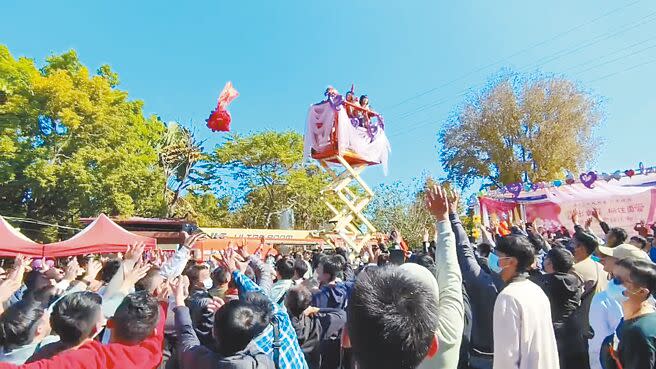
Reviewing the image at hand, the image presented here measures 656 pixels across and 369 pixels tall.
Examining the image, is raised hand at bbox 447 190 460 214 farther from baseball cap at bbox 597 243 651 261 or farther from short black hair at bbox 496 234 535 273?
baseball cap at bbox 597 243 651 261

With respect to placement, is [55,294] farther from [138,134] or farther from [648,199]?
[138,134]

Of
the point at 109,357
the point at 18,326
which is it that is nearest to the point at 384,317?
the point at 109,357

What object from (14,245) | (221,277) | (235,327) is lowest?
(235,327)

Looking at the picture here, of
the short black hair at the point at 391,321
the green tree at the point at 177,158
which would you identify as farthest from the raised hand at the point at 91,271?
the green tree at the point at 177,158

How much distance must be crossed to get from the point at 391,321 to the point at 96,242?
11013 millimetres

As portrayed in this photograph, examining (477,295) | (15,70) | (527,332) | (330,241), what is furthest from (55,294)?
(15,70)

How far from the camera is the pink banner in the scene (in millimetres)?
14422

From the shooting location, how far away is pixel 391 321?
58.8 inches

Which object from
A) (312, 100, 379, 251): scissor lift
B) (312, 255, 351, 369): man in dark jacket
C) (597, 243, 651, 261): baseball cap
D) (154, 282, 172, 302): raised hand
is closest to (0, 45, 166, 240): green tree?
(312, 100, 379, 251): scissor lift

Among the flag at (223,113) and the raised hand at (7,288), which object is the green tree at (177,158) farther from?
the raised hand at (7,288)

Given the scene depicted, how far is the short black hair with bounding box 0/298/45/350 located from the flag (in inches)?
794

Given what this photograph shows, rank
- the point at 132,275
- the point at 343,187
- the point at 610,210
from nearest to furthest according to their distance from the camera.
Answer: the point at 132,275
the point at 610,210
the point at 343,187

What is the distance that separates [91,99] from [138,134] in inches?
182

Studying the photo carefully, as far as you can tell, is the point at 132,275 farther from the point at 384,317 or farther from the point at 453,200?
the point at 384,317
